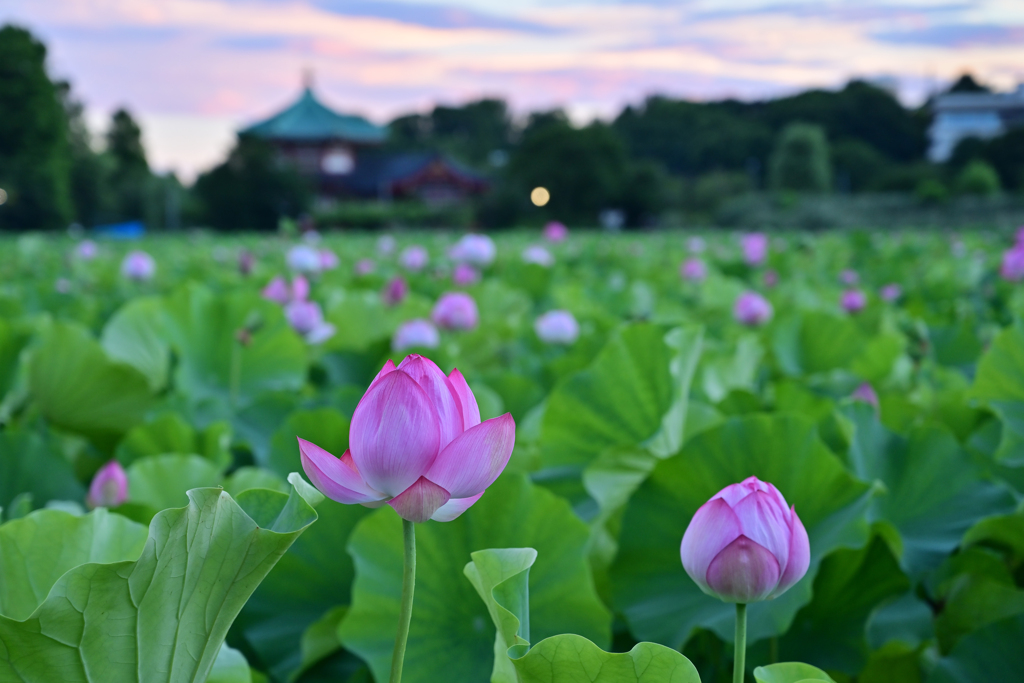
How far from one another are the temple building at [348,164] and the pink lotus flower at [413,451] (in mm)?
33024

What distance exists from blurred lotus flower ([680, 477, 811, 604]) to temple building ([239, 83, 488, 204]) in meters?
33.0

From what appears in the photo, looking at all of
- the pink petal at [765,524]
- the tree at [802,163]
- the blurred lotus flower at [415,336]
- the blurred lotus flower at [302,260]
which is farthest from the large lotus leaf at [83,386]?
the tree at [802,163]

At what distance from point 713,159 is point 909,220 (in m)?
32.7

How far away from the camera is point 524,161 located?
25828 mm

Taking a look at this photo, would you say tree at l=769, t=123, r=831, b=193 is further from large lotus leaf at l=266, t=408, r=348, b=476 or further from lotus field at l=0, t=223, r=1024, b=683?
large lotus leaf at l=266, t=408, r=348, b=476

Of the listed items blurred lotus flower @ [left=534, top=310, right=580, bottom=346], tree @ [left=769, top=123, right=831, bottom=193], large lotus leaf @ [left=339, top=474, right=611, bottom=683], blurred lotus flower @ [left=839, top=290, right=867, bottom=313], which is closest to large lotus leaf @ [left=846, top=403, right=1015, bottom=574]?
large lotus leaf @ [left=339, top=474, right=611, bottom=683]

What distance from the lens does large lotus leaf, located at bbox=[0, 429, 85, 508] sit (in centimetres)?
70

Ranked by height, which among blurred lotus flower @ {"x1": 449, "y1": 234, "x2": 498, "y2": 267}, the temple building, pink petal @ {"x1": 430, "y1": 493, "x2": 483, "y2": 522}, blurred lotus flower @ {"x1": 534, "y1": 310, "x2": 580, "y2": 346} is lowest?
the temple building

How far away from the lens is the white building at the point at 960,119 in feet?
116

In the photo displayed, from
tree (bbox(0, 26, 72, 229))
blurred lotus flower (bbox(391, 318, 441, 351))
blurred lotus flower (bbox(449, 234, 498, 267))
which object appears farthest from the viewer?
tree (bbox(0, 26, 72, 229))

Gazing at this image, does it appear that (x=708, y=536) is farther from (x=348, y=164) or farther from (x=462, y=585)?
(x=348, y=164)

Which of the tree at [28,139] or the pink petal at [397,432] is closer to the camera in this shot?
the pink petal at [397,432]

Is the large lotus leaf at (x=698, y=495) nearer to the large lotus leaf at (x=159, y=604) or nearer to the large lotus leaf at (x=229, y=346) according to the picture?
the large lotus leaf at (x=159, y=604)

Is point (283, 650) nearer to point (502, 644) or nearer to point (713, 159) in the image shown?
point (502, 644)
